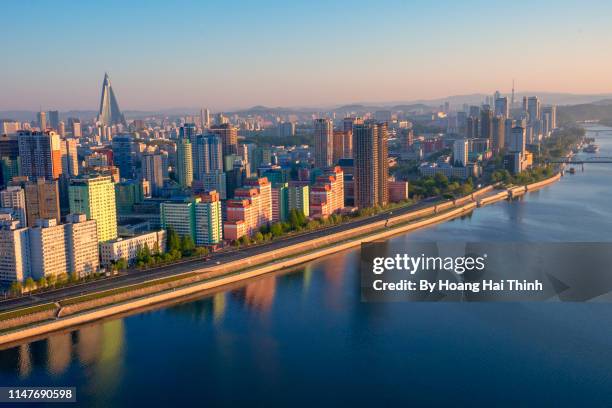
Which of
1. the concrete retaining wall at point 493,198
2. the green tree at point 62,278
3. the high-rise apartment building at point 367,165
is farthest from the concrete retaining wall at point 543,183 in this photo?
the green tree at point 62,278

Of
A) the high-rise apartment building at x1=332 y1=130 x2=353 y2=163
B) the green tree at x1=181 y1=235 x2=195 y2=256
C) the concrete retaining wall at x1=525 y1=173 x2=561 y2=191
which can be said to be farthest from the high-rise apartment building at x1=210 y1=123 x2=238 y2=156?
the green tree at x1=181 y1=235 x2=195 y2=256

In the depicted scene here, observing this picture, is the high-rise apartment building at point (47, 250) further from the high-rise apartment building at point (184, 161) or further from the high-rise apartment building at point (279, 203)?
the high-rise apartment building at point (184, 161)

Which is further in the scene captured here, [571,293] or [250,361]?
[571,293]

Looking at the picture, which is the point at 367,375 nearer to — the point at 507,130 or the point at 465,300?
the point at 465,300

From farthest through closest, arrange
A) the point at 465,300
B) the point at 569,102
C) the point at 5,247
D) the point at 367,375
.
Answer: the point at 569,102 < the point at 5,247 < the point at 465,300 < the point at 367,375

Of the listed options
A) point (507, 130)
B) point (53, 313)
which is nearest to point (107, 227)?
point (53, 313)

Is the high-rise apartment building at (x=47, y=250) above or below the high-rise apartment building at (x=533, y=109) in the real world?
below
